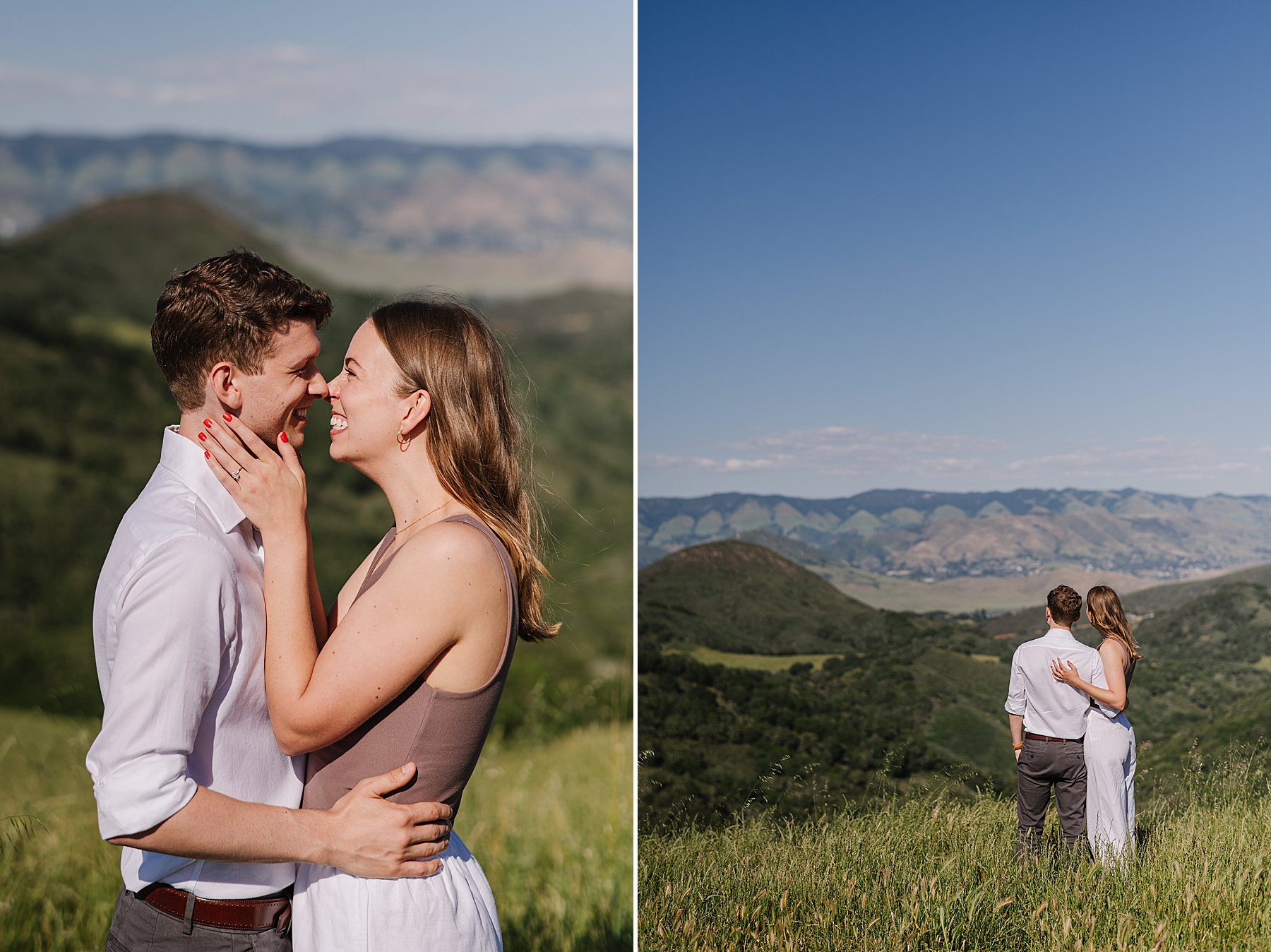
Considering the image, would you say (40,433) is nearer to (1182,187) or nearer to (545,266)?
(545,266)

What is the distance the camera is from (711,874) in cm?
357

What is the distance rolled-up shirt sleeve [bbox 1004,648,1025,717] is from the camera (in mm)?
2586

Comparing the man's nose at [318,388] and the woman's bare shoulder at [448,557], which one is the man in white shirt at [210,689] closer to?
the man's nose at [318,388]

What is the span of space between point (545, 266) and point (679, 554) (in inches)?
463

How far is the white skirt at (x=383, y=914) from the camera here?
1.10m

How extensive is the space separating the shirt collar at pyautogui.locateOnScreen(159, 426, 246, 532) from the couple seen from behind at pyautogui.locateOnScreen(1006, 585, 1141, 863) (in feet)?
6.92

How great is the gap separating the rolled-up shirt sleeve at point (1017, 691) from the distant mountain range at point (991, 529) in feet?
4.97

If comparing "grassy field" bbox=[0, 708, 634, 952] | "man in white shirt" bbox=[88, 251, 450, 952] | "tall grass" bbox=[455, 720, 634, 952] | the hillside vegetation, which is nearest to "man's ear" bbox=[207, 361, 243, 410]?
"man in white shirt" bbox=[88, 251, 450, 952]

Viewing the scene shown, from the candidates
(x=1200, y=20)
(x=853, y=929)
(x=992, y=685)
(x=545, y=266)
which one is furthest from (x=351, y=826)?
(x=545, y=266)

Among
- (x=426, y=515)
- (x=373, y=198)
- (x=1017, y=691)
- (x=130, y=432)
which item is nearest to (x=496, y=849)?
(x=1017, y=691)

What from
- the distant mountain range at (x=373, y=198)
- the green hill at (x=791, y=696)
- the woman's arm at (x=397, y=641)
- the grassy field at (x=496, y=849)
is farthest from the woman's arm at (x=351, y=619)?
the distant mountain range at (x=373, y=198)

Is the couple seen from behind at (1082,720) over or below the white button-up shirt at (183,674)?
below

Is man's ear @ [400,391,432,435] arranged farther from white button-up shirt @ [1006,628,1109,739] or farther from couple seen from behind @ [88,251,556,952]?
white button-up shirt @ [1006,628,1109,739]

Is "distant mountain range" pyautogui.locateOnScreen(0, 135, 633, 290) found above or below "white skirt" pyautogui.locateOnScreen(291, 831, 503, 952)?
above
